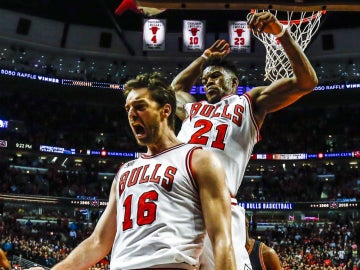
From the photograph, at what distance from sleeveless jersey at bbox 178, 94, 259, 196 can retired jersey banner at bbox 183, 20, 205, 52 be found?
23714 mm

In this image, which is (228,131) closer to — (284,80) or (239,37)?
(284,80)

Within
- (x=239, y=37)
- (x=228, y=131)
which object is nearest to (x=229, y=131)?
(x=228, y=131)

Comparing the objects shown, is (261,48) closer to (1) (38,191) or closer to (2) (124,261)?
(1) (38,191)

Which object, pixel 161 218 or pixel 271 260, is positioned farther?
pixel 271 260

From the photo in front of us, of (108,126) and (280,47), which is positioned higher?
(108,126)

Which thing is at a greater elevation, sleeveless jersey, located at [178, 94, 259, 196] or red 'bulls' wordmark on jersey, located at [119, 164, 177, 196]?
sleeveless jersey, located at [178, 94, 259, 196]

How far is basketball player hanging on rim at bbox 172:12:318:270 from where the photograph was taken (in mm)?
4199

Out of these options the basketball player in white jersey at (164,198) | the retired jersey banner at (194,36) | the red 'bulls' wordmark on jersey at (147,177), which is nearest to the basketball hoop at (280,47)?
the basketball player in white jersey at (164,198)

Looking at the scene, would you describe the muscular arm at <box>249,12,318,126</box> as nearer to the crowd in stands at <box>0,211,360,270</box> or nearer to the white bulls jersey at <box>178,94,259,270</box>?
the white bulls jersey at <box>178,94,259,270</box>

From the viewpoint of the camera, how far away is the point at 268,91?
4.65 m

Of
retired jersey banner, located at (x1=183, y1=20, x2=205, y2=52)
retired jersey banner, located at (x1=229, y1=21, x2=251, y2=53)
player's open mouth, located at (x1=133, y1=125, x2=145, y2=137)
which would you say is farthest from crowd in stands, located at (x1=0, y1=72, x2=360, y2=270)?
player's open mouth, located at (x1=133, y1=125, x2=145, y2=137)

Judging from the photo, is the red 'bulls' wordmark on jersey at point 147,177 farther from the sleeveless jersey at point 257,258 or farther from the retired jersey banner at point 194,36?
the retired jersey banner at point 194,36

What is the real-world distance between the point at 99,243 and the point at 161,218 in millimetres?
665

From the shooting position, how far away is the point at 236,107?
4668 millimetres
